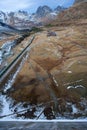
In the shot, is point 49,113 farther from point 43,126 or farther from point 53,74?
point 53,74

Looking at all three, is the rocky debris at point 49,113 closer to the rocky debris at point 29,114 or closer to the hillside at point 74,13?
the rocky debris at point 29,114

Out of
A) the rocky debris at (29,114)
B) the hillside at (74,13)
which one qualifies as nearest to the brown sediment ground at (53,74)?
the rocky debris at (29,114)

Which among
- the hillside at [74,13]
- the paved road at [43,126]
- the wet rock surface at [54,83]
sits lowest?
the paved road at [43,126]

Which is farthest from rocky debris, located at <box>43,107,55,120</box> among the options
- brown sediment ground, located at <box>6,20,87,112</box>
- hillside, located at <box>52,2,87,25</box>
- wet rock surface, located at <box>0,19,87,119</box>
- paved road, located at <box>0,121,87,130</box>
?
hillside, located at <box>52,2,87,25</box>

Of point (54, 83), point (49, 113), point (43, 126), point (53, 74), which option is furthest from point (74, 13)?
point (43, 126)

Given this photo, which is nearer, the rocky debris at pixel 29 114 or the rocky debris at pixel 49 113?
the rocky debris at pixel 49 113

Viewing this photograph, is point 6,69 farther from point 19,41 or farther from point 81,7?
point 81,7

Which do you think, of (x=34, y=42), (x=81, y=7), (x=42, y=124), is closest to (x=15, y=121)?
(x=42, y=124)

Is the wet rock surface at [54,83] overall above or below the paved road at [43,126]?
above
